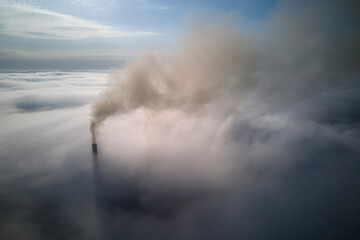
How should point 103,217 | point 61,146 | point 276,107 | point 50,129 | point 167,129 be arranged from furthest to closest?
point 276,107, point 50,129, point 167,129, point 61,146, point 103,217

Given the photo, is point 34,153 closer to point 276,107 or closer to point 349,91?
point 276,107

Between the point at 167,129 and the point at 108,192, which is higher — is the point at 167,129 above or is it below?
above

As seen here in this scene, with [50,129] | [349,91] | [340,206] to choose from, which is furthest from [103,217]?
[349,91]

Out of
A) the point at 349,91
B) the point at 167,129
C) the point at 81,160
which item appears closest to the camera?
the point at 81,160

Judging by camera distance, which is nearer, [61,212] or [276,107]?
[61,212]

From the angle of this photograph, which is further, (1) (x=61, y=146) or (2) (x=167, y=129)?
(2) (x=167, y=129)

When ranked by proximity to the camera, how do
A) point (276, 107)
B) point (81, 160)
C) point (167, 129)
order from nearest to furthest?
point (81, 160) → point (167, 129) → point (276, 107)

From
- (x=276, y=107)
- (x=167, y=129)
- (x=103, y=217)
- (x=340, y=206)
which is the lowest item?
(x=340, y=206)

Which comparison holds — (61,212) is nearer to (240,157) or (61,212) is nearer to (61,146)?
(61,146)

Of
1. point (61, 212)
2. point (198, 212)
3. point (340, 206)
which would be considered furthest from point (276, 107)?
point (61, 212)
